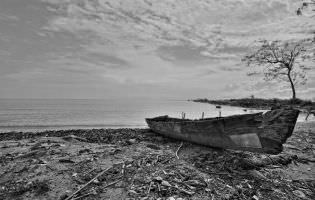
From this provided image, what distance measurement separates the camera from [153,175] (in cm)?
545

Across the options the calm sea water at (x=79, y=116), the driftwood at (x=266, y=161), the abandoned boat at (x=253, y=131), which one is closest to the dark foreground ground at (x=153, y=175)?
the driftwood at (x=266, y=161)

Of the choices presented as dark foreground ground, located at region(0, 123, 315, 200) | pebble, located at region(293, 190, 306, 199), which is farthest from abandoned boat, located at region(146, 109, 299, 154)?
pebble, located at region(293, 190, 306, 199)

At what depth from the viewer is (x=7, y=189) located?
469cm

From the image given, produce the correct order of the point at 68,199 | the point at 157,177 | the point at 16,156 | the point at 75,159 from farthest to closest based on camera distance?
the point at 16,156 → the point at 75,159 → the point at 157,177 → the point at 68,199

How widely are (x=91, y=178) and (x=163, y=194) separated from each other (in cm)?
219

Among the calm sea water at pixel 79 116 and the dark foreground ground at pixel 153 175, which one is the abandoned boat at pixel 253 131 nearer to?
the dark foreground ground at pixel 153 175

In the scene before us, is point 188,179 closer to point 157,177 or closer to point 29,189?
point 157,177

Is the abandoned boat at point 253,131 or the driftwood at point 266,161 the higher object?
the abandoned boat at point 253,131

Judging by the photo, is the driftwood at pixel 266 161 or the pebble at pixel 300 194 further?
the driftwood at pixel 266 161

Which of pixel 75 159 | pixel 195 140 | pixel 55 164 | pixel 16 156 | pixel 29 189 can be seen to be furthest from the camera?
pixel 195 140

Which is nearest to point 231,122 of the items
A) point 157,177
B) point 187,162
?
point 187,162

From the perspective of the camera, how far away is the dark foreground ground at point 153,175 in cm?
Result: 457

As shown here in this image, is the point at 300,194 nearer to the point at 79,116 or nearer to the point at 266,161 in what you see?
the point at 266,161

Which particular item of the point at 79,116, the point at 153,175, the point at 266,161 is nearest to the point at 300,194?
the point at 266,161
